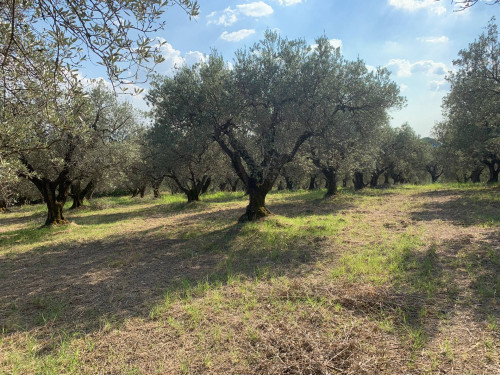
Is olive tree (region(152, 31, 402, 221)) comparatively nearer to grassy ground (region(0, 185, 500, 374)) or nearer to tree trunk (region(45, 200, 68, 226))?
grassy ground (region(0, 185, 500, 374))

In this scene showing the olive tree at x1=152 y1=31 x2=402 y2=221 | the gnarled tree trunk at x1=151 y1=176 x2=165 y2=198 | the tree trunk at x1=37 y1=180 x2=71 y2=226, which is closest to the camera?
the olive tree at x1=152 y1=31 x2=402 y2=221

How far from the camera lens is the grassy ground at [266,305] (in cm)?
384

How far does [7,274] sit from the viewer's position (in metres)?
8.60

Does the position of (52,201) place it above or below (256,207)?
above

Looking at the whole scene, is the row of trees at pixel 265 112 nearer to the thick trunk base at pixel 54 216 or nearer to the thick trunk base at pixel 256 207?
the thick trunk base at pixel 256 207

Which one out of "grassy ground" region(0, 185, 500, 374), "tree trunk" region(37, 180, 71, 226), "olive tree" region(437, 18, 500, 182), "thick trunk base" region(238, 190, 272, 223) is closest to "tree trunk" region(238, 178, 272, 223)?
"thick trunk base" region(238, 190, 272, 223)

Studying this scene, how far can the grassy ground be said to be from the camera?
12.6 ft

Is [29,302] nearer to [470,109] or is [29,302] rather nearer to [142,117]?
[142,117]

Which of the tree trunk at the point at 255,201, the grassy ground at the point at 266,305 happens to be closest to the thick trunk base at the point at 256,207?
the tree trunk at the point at 255,201

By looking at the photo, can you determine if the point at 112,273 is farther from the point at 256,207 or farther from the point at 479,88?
the point at 479,88

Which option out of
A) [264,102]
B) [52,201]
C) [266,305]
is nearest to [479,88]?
[264,102]

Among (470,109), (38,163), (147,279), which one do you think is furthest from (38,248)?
(470,109)

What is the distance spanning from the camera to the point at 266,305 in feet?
17.6

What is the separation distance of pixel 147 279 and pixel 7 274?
487 cm
